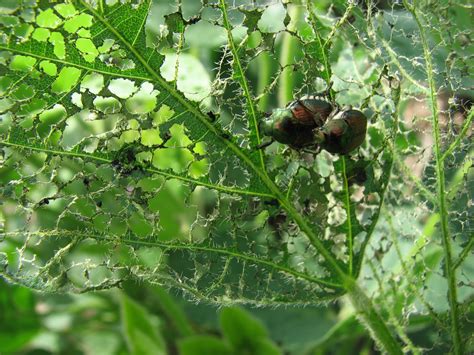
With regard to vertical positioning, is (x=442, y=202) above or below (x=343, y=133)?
below

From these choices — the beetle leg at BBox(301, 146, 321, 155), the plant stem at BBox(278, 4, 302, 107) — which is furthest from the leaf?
the beetle leg at BBox(301, 146, 321, 155)

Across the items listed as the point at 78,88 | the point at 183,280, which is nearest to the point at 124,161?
the point at 78,88

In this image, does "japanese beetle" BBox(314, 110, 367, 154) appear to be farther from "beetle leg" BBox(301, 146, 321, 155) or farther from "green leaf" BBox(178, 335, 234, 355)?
"green leaf" BBox(178, 335, 234, 355)

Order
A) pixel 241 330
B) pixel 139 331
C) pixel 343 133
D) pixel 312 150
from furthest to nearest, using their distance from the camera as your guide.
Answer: pixel 241 330 < pixel 139 331 < pixel 312 150 < pixel 343 133

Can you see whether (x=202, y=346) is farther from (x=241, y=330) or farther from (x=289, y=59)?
(x=289, y=59)

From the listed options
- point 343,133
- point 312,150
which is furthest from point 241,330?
point 343,133

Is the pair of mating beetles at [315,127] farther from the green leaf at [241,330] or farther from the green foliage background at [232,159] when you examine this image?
the green leaf at [241,330]
